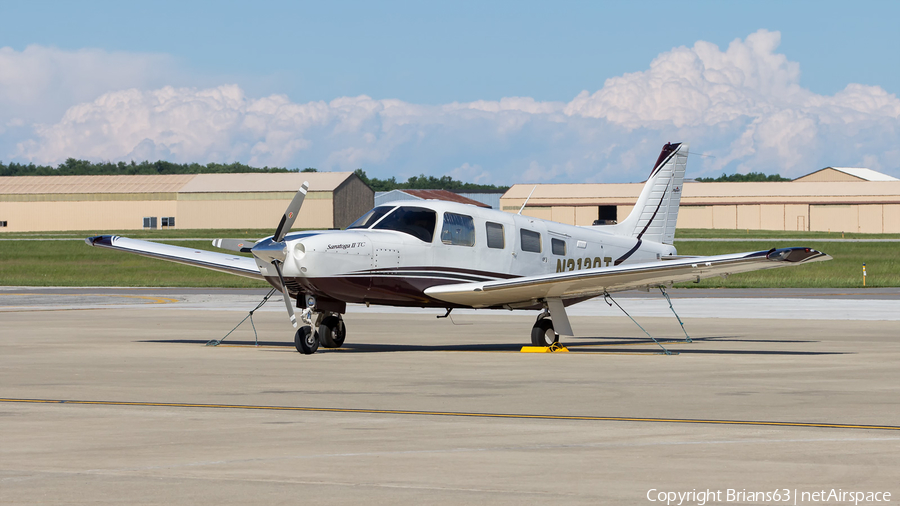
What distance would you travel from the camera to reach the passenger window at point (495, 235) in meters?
19.8

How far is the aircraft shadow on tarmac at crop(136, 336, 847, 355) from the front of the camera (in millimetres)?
19016

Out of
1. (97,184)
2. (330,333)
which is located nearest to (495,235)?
(330,333)

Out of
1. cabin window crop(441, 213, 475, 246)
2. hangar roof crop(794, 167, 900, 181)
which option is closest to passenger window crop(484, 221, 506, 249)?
cabin window crop(441, 213, 475, 246)

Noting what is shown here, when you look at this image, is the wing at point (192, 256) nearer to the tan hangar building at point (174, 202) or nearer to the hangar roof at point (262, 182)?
the tan hangar building at point (174, 202)

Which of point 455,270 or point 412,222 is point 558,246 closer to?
point 455,270

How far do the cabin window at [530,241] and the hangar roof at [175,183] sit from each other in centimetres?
8938

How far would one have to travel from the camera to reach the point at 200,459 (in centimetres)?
862

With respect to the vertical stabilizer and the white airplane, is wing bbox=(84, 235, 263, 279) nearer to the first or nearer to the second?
the white airplane

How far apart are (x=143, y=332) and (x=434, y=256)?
25.9ft

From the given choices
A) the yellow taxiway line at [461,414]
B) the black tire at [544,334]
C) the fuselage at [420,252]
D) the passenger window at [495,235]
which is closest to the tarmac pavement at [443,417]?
the yellow taxiway line at [461,414]

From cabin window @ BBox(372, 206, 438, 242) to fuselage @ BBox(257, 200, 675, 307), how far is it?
0.06ft

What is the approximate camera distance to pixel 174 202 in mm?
112250

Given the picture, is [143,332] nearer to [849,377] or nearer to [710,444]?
[849,377]

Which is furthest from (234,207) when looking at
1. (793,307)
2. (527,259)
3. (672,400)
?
(672,400)
